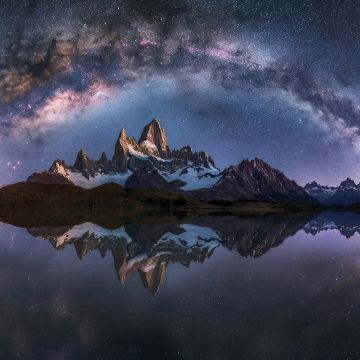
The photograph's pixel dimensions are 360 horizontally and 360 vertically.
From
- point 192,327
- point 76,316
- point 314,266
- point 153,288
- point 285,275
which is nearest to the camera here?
point 192,327

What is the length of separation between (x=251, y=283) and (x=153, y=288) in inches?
259

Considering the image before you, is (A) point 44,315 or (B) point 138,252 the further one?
(B) point 138,252

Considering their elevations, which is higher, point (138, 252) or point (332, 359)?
point (138, 252)

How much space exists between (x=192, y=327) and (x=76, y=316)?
514 centimetres

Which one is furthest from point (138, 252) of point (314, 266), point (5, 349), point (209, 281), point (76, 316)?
point (5, 349)

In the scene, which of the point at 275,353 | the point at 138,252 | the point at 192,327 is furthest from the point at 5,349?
the point at 138,252

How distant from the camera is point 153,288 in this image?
2322 cm

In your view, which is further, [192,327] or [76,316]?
[76,316]

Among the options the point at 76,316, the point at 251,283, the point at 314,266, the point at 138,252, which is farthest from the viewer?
the point at 138,252

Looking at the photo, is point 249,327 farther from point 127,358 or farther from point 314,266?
point 314,266

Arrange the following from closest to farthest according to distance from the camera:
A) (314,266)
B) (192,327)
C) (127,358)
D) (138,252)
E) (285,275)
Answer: (127,358) < (192,327) < (285,275) < (314,266) < (138,252)

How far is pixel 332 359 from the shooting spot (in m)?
12.9

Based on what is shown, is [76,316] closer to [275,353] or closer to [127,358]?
[127,358]

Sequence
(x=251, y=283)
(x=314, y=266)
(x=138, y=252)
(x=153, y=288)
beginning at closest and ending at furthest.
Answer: (x=153, y=288), (x=251, y=283), (x=314, y=266), (x=138, y=252)
